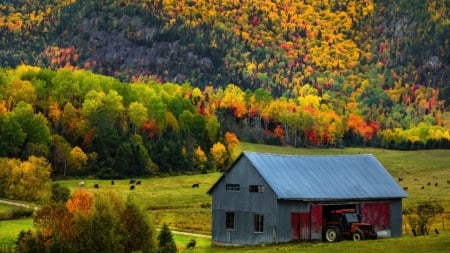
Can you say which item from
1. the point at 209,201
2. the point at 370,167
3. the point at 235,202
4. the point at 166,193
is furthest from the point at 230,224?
the point at 166,193

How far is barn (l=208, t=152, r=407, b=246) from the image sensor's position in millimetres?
70312

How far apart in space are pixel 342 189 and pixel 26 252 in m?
28.7

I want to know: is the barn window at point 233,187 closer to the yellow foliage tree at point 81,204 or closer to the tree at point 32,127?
the yellow foliage tree at point 81,204

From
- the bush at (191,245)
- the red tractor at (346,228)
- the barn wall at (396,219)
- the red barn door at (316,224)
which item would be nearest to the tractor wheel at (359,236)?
the red tractor at (346,228)

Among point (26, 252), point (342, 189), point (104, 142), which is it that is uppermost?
point (104, 142)

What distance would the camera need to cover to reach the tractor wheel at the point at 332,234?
2689 inches

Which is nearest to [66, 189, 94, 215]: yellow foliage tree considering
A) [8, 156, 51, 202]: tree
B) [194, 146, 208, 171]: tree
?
[8, 156, 51, 202]: tree

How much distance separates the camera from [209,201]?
11681cm

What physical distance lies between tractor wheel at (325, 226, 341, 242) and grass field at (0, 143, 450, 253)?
3544 millimetres

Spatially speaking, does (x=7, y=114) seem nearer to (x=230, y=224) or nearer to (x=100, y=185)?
(x=100, y=185)

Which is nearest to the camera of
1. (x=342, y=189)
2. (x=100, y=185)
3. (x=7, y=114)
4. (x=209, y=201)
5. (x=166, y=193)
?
(x=342, y=189)

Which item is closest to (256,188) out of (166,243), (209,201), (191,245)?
(191,245)

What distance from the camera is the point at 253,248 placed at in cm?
6775

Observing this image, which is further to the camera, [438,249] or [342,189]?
[342,189]
